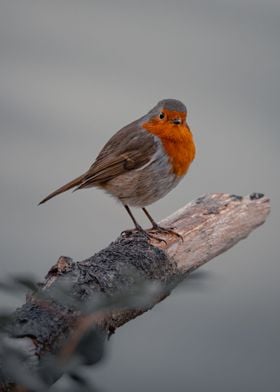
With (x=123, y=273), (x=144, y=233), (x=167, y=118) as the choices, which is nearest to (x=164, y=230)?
(x=144, y=233)

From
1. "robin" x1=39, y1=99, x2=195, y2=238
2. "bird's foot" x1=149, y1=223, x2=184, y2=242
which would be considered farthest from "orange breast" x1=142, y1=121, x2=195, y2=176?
"bird's foot" x1=149, y1=223, x2=184, y2=242

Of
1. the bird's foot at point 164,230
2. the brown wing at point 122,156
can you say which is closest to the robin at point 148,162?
the brown wing at point 122,156

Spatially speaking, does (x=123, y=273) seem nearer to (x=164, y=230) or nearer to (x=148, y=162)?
(x=164, y=230)

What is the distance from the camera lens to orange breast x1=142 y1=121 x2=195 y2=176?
2.79m

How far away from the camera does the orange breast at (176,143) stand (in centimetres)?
279

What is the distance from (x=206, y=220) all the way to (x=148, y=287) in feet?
6.38

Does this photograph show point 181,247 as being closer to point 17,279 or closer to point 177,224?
point 177,224

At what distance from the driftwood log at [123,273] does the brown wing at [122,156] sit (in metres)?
0.30

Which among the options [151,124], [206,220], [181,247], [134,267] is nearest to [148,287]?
[134,267]

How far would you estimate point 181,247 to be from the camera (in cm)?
238

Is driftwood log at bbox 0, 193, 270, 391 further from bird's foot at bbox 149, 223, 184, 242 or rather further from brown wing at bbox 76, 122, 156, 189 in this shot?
brown wing at bbox 76, 122, 156, 189

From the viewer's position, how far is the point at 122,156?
9.24ft

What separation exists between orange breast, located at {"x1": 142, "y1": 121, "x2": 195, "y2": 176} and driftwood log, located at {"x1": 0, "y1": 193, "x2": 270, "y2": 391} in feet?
0.63

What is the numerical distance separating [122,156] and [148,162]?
122 millimetres
